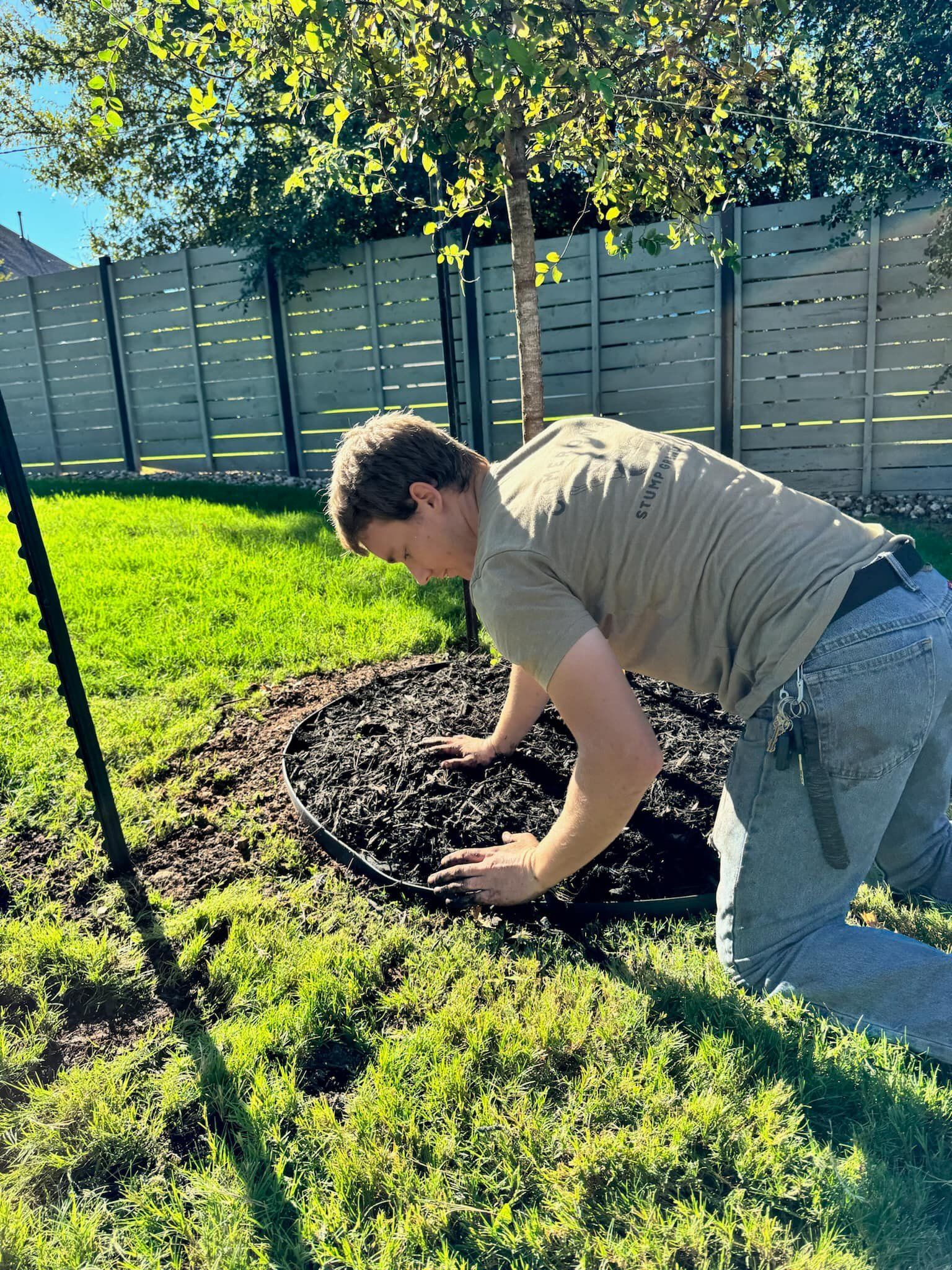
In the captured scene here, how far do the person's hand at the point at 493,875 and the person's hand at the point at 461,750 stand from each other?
562 millimetres

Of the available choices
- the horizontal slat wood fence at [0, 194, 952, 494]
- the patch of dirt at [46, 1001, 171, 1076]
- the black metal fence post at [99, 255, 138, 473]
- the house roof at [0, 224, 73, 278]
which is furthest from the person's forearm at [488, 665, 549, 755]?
the house roof at [0, 224, 73, 278]

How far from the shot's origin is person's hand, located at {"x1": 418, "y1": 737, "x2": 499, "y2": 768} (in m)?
3.29

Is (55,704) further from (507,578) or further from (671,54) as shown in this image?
(671,54)

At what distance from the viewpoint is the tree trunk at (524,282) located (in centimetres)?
366

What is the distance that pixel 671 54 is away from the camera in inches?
133

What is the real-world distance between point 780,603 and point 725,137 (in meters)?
2.64

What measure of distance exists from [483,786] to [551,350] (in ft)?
22.3

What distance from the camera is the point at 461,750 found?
11.1 ft

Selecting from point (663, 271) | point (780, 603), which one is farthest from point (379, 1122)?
point (663, 271)

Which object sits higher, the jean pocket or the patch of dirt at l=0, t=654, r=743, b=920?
the jean pocket

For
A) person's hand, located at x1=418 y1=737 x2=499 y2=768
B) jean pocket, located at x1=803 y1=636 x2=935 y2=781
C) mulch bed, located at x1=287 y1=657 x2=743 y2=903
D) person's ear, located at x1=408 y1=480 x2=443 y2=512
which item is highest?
person's ear, located at x1=408 y1=480 x2=443 y2=512

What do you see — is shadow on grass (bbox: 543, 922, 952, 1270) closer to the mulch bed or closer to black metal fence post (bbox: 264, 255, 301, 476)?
the mulch bed

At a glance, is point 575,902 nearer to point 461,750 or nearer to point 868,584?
point 461,750

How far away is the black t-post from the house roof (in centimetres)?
4939
